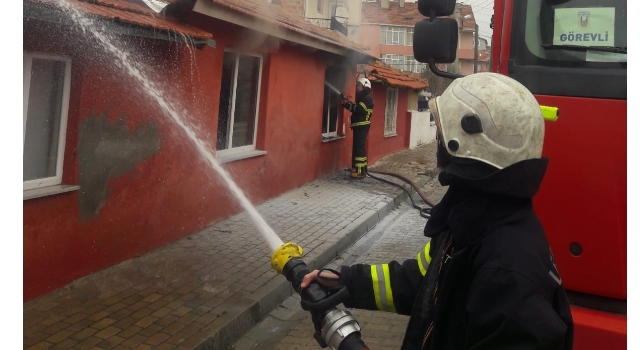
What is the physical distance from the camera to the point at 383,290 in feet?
7.84

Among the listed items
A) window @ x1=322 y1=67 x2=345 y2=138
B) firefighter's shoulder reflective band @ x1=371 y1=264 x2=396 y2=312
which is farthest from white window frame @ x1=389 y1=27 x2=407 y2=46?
firefighter's shoulder reflective band @ x1=371 y1=264 x2=396 y2=312

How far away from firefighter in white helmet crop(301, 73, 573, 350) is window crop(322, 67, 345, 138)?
390 inches

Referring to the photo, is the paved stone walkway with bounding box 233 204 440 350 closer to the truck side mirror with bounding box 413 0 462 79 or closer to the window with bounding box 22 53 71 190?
the window with bounding box 22 53 71 190

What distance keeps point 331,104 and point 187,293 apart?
26.4ft

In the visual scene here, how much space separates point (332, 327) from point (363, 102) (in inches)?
401

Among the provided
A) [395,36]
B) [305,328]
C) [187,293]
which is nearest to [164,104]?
[187,293]

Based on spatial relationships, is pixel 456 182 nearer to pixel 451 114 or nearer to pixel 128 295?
pixel 451 114

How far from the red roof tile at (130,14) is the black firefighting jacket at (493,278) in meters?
3.35

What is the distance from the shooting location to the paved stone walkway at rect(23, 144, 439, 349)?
4.18 metres

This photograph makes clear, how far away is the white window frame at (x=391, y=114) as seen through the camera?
16.9 meters

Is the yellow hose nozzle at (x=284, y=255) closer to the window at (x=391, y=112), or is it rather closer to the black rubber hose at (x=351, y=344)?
the black rubber hose at (x=351, y=344)

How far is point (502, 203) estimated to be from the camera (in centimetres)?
180

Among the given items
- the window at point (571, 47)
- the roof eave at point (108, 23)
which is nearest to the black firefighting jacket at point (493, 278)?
the window at point (571, 47)

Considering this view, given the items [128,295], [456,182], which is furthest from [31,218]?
[456,182]
